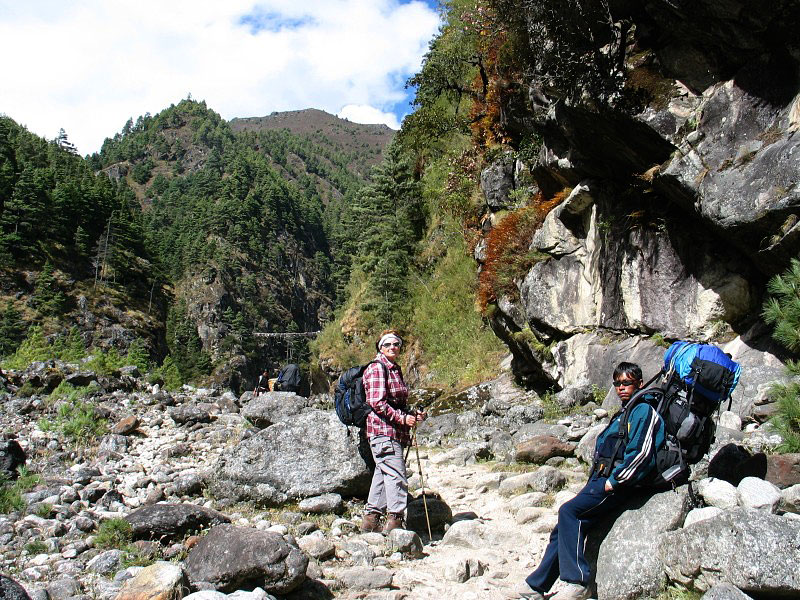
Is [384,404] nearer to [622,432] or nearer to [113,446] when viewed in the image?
[622,432]

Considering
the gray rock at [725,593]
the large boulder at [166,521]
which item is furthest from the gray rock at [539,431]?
the gray rock at [725,593]

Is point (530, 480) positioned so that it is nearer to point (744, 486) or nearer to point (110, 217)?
point (744, 486)

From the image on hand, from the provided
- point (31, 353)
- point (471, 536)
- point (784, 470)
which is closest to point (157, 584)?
point (471, 536)

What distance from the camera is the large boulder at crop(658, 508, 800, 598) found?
322 cm

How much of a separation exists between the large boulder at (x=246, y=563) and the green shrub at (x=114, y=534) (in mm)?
1090

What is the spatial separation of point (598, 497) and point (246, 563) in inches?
101

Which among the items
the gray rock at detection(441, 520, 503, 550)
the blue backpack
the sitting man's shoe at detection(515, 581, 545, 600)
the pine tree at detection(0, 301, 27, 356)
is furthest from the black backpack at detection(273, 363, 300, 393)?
the pine tree at detection(0, 301, 27, 356)

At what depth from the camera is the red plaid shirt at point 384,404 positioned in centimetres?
583

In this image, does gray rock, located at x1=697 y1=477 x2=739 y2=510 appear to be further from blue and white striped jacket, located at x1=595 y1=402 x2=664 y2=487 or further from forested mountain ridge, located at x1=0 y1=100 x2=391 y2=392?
forested mountain ridge, located at x1=0 y1=100 x2=391 y2=392

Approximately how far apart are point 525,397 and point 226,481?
10018 mm

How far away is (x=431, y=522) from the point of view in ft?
20.2

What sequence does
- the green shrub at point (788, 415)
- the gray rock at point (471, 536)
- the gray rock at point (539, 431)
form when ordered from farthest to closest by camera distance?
the gray rock at point (539, 431) → the gray rock at point (471, 536) → the green shrub at point (788, 415)

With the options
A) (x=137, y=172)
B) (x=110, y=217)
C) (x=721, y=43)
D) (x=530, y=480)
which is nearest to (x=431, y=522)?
(x=530, y=480)

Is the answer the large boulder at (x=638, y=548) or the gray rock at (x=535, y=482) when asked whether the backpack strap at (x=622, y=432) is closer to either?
the large boulder at (x=638, y=548)
